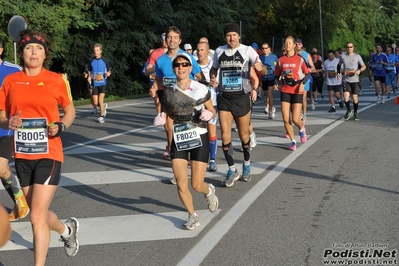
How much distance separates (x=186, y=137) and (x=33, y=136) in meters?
1.84

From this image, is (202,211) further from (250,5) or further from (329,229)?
(250,5)

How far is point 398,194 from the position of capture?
8.55m

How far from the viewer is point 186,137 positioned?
7.28 metres

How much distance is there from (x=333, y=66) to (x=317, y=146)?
9.23m

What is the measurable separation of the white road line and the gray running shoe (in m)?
0.16

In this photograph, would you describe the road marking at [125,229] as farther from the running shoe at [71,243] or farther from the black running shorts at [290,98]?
the black running shorts at [290,98]

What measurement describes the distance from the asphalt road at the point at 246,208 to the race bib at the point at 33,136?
0.99 metres

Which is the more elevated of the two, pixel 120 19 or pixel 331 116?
pixel 120 19

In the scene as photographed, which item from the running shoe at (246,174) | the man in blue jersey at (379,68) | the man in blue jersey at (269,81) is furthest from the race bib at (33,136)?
the man in blue jersey at (379,68)

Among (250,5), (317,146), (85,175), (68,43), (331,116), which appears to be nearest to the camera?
(85,175)

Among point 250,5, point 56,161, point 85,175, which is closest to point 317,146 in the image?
point 85,175

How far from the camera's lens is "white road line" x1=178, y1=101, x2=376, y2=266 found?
20.3 feet

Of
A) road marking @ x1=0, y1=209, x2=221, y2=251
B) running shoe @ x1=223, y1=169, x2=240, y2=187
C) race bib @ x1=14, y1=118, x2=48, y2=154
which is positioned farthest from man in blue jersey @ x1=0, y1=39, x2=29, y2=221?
running shoe @ x1=223, y1=169, x2=240, y2=187

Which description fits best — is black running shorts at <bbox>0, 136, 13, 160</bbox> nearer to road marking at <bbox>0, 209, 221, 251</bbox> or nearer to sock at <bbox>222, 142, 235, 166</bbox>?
road marking at <bbox>0, 209, 221, 251</bbox>
